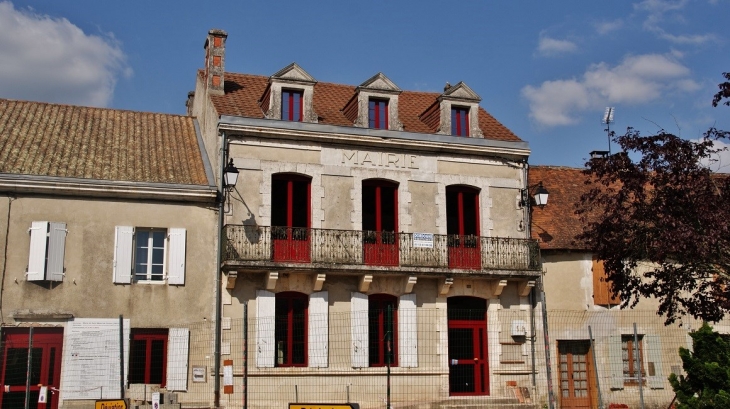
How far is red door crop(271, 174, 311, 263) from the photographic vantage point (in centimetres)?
1892

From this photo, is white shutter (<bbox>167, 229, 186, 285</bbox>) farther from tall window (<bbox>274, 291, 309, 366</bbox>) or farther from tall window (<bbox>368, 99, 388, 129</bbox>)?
tall window (<bbox>368, 99, 388, 129</bbox>)

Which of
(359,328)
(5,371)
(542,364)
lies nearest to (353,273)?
(359,328)

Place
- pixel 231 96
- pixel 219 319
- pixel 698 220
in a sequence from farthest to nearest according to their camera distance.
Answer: pixel 231 96 → pixel 219 319 → pixel 698 220

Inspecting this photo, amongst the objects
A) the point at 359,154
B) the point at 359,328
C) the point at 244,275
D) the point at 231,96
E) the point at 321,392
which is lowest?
the point at 321,392

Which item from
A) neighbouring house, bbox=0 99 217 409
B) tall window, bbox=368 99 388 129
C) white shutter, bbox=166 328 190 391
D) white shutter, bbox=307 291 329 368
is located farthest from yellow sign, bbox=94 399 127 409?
tall window, bbox=368 99 388 129

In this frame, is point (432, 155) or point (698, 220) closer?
point (698, 220)

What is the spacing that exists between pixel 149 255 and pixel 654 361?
41.1 feet

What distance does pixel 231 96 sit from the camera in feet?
69.4

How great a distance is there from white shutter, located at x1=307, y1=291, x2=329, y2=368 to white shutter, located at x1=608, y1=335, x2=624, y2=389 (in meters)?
7.16

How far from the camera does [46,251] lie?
682 inches

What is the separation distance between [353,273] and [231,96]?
19.0ft

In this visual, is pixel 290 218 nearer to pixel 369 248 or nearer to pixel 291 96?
pixel 369 248

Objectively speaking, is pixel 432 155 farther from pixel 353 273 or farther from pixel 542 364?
pixel 542 364

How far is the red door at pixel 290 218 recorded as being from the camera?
18.9m
